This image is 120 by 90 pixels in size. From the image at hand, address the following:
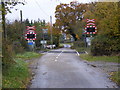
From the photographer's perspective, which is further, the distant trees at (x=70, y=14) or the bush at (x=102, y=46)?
the distant trees at (x=70, y=14)

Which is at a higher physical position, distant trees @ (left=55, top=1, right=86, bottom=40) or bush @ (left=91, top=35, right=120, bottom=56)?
distant trees @ (left=55, top=1, right=86, bottom=40)

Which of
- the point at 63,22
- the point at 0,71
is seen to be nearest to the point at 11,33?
the point at 0,71

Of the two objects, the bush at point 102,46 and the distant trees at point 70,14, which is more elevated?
the distant trees at point 70,14

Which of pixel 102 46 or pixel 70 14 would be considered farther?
pixel 70 14

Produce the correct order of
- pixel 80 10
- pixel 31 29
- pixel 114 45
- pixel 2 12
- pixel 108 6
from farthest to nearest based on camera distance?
1. pixel 80 10
2. pixel 31 29
3. pixel 114 45
4. pixel 108 6
5. pixel 2 12

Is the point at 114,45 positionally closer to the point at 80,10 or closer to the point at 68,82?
the point at 68,82

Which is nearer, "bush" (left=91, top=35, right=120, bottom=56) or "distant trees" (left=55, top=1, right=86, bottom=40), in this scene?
"bush" (left=91, top=35, right=120, bottom=56)

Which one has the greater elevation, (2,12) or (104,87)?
(2,12)

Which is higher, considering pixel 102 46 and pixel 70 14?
pixel 70 14

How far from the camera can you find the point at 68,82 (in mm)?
10031

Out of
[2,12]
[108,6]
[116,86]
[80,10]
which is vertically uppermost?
[80,10]

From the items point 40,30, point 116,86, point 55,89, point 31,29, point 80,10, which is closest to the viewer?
point 55,89

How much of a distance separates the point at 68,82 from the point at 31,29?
22.1m

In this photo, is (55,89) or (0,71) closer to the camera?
(55,89)
